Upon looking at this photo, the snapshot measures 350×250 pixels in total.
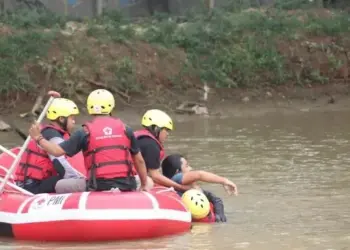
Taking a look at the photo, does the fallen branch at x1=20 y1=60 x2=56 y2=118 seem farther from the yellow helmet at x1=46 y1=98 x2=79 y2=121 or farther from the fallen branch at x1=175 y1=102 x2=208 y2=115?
the yellow helmet at x1=46 y1=98 x2=79 y2=121

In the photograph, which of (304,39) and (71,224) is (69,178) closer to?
(71,224)

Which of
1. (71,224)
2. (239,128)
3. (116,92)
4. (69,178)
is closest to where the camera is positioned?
(71,224)

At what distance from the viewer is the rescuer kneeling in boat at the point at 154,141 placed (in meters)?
10.5

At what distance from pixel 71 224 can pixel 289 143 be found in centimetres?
796

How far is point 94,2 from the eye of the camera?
24.1m

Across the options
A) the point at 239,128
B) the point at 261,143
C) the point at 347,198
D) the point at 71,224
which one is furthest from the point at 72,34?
the point at 71,224

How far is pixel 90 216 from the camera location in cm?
953

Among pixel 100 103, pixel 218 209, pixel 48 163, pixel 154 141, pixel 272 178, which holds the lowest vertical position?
pixel 272 178

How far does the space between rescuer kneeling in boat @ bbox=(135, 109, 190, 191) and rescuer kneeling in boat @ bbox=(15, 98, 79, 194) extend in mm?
714

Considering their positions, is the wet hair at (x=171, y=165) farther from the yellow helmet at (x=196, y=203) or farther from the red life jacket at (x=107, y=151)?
the red life jacket at (x=107, y=151)

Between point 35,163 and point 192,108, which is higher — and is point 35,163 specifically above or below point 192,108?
above

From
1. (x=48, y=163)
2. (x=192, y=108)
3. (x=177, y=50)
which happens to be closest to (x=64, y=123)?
(x=48, y=163)

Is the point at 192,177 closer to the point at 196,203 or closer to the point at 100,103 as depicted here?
the point at 196,203

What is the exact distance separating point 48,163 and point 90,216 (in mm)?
1174
